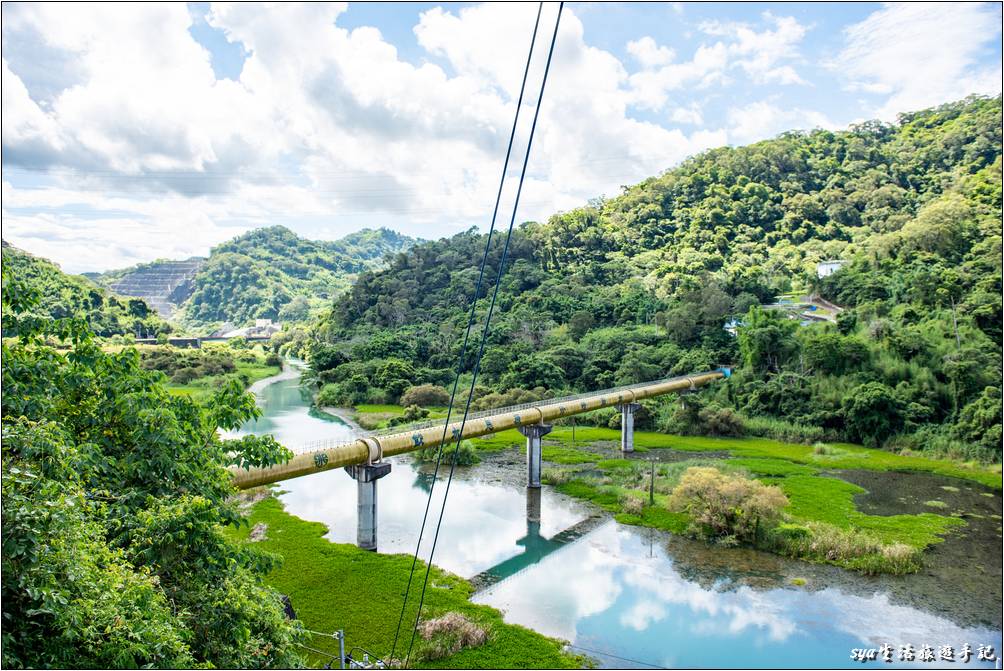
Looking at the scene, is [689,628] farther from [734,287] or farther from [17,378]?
[734,287]

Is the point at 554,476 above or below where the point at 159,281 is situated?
below

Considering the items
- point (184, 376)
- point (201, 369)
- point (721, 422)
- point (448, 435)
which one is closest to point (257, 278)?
point (201, 369)

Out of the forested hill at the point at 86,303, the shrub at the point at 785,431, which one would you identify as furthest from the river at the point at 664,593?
the forested hill at the point at 86,303

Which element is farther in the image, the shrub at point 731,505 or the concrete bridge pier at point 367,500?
the shrub at point 731,505

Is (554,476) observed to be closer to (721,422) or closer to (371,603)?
(371,603)

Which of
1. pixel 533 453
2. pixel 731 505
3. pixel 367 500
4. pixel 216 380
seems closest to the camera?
pixel 367 500

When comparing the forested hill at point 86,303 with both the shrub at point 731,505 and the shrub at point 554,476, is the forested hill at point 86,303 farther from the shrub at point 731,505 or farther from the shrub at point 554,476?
the shrub at point 731,505

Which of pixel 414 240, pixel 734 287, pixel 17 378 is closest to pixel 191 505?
pixel 17 378
